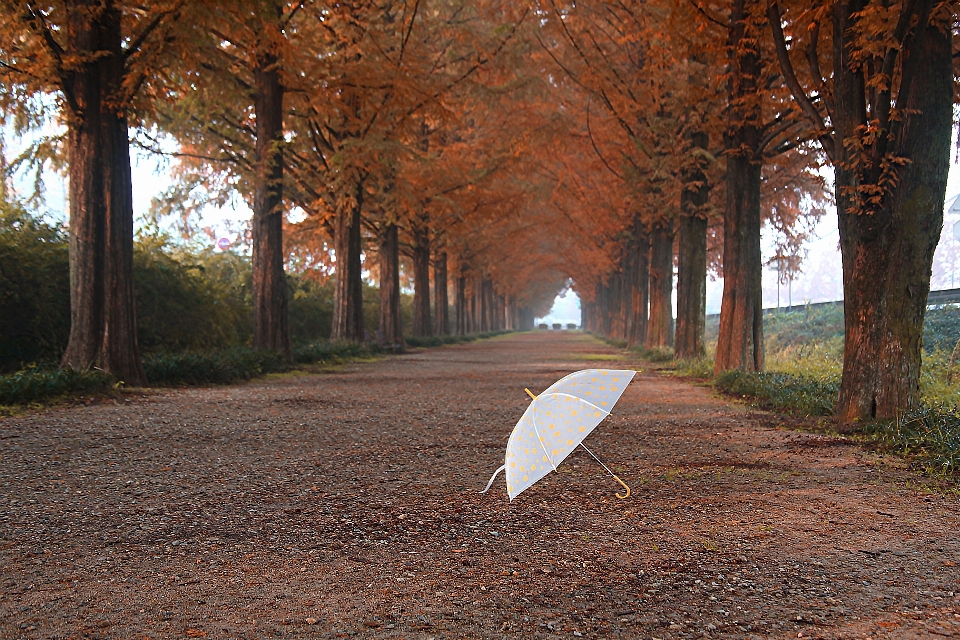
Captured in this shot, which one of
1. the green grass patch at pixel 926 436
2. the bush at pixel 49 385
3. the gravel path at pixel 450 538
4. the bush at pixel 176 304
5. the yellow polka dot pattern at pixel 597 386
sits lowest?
the gravel path at pixel 450 538

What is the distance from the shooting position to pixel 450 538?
139 inches

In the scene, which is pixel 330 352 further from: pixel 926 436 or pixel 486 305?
pixel 486 305

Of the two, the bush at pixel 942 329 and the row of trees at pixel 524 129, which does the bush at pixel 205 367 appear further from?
the bush at pixel 942 329

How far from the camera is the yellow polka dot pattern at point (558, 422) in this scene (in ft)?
12.0

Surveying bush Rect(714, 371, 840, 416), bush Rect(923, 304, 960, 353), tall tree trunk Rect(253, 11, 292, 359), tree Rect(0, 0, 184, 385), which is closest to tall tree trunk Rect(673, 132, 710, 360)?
bush Rect(923, 304, 960, 353)

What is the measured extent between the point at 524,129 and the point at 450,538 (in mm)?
13796

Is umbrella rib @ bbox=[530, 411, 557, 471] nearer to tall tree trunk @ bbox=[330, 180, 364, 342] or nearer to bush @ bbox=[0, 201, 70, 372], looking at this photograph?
bush @ bbox=[0, 201, 70, 372]

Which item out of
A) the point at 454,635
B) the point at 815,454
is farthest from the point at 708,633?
the point at 815,454

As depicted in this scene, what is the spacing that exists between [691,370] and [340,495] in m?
9.96

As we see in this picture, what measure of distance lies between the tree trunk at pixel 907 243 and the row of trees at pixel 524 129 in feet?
0.06

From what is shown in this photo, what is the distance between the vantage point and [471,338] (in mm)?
35219

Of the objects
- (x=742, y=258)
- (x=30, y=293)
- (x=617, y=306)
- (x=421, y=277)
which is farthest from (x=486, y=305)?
(x=30, y=293)

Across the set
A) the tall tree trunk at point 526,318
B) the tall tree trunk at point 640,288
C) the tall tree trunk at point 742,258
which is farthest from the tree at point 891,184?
the tall tree trunk at point 526,318

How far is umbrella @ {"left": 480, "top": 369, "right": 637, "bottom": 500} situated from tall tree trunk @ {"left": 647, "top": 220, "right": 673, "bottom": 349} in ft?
54.3
